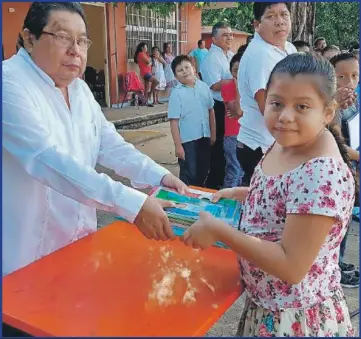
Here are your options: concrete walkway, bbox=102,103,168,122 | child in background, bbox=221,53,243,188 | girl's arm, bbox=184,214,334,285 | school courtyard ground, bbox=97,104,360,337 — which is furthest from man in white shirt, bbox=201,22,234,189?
concrete walkway, bbox=102,103,168,122

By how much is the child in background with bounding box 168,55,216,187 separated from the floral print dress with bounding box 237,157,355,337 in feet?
8.84

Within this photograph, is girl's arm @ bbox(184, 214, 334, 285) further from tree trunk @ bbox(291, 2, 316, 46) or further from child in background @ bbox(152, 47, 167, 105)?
child in background @ bbox(152, 47, 167, 105)

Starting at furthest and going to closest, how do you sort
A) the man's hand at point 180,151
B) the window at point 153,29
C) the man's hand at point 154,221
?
the window at point 153,29 → the man's hand at point 180,151 → the man's hand at point 154,221

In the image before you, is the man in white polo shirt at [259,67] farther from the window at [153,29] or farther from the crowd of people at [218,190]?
the window at [153,29]

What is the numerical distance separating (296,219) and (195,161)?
9.82ft

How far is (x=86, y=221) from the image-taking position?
1.69m

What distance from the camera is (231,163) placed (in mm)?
4305

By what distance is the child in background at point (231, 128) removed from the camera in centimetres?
418

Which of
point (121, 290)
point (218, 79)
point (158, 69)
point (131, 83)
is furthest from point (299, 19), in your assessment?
point (158, 69)

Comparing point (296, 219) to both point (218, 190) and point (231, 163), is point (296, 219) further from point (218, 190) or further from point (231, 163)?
point (231, 163)

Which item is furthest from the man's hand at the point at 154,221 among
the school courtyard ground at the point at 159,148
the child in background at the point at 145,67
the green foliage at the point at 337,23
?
the green foliage at the point at 337,23

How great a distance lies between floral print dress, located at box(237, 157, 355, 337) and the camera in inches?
42.6

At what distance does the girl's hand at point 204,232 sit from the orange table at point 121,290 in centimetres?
16

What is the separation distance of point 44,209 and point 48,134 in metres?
0.29
